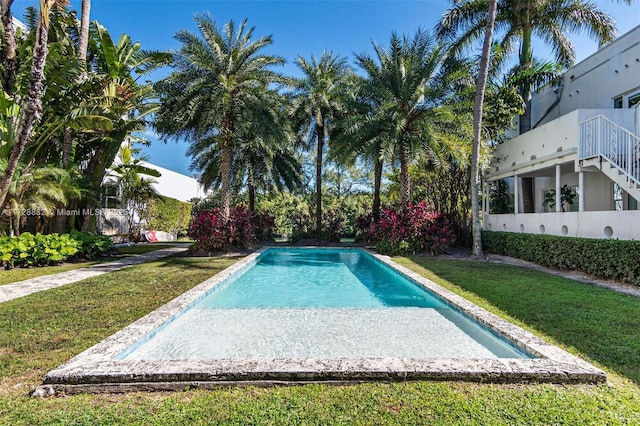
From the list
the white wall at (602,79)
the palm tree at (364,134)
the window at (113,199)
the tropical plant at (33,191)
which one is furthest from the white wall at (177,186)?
the white wall at (602,79)

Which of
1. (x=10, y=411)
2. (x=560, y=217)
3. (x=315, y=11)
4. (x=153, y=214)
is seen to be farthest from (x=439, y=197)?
(x=10, y=411)

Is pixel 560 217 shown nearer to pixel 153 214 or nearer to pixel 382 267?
pixel 382 267

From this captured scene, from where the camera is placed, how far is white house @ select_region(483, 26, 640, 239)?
33.9 feet

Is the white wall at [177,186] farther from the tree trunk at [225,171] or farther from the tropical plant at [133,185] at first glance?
the tree trunk at [225,171]

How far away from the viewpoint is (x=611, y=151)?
10.5 m

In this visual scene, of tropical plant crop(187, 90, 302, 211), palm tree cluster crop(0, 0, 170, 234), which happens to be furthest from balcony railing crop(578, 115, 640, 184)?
palm tree cluster crop(0, 0, 170, 234)

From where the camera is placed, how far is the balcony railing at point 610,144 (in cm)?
983

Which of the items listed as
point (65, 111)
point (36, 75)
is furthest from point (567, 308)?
point (65, 111)

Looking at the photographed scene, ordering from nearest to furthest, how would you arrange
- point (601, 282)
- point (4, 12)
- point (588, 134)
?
point (4, 12), point (601, 282), point (588, 134)

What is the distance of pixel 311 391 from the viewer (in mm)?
3453

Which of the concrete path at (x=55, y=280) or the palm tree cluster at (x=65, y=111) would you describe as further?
the palm tree cluster at (x=65, y=111)

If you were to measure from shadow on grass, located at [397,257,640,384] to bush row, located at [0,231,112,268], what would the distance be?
39.8 feet

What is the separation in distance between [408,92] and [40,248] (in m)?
15.5

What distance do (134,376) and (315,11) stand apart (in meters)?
17.0
